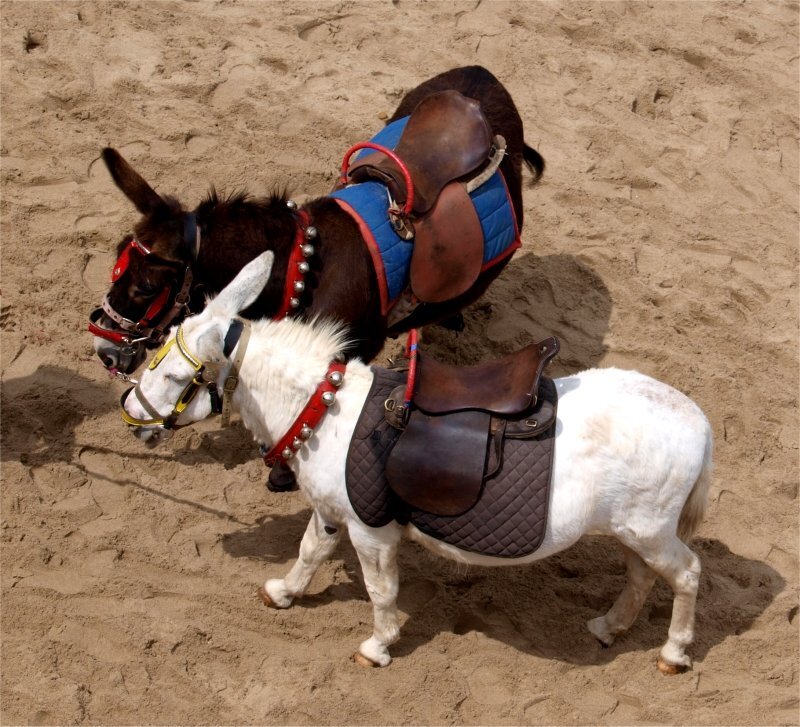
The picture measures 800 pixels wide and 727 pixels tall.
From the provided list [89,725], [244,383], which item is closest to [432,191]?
[244,383]

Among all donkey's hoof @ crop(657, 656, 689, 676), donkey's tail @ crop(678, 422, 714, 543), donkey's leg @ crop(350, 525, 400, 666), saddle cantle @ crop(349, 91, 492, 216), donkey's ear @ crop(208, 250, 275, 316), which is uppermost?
saddle cantle @ crop(349, 91, 492, 216)

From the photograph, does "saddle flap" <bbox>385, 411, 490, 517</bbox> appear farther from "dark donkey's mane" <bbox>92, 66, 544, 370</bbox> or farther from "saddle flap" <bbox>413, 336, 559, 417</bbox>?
"dark donkey's mane" <bbox>92, 66, 544, 370</bbox>

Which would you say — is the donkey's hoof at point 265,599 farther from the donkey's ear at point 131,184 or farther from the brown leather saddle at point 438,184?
the donkey's ear at point 131,184

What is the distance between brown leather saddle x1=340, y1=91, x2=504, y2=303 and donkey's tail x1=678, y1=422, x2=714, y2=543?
4.71 ft

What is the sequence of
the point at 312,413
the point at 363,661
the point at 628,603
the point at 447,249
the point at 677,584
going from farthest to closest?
the point at 447,249, the point at 628,603, the point at 363,661, the point at 677,584, the point at 312,413

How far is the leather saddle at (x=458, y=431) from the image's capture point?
131 inches

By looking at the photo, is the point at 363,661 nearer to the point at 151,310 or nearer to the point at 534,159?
the point at 151,310

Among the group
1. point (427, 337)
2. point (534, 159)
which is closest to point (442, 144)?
point (534, 159)

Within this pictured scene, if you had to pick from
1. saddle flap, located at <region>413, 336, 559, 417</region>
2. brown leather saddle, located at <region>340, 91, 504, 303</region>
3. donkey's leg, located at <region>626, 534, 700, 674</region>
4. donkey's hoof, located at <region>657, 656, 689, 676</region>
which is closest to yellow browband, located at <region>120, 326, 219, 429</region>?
saddle flap, located at <region>413, 336, 559, 417</region>

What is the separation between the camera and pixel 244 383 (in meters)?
3.40

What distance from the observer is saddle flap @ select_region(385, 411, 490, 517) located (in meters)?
3.33

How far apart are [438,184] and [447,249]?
0.33 metres

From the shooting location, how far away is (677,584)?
372cm

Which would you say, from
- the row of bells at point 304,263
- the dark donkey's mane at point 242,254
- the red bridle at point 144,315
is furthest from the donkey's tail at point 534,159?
the red bridle at point 144,315
